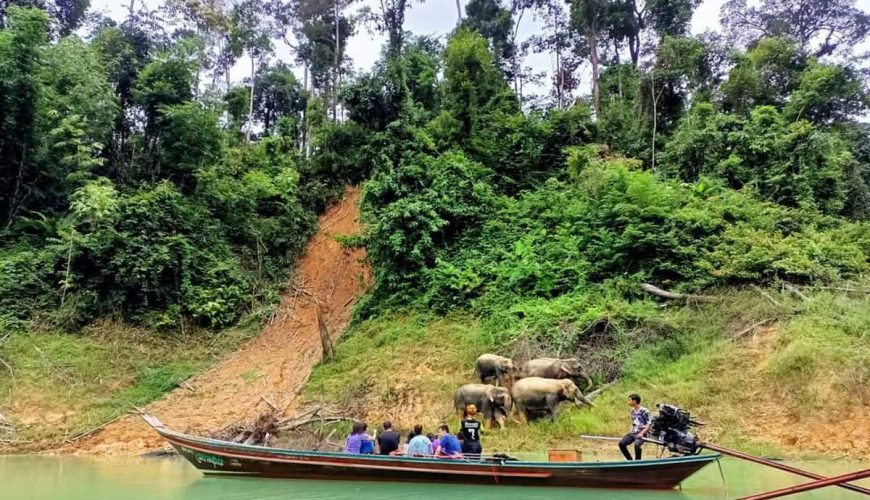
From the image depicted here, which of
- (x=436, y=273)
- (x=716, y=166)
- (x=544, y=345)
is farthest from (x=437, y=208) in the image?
(x=716, y=166)

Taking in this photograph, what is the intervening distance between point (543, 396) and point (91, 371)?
509 inches

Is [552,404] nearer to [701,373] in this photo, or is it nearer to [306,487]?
[701,373]

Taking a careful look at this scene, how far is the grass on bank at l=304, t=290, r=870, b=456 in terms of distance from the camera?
11.1 metres

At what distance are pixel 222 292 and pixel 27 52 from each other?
10.4 m

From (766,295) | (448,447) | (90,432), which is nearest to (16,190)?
(90,432)

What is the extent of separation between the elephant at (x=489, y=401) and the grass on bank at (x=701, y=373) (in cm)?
38

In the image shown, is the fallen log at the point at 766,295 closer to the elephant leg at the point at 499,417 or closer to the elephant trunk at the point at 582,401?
the elephant trunk at the point at 582,401

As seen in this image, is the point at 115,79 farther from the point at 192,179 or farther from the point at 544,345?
the point at 544,345

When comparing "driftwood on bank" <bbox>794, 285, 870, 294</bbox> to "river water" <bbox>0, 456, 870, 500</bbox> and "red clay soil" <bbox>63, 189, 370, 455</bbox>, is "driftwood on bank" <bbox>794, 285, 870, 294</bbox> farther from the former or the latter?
"red clay soil" <bbox>63, 189, 370, 455</bbox>

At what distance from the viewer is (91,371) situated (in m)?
16.7

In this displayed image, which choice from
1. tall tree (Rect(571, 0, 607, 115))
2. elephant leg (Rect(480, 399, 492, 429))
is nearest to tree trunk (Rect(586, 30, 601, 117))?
tall tree (Rect(571, 0, 607, 115))

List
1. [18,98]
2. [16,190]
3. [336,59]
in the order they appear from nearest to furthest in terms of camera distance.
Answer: [18,98] < [16,190] < [336,59]

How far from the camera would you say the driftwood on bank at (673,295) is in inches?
583

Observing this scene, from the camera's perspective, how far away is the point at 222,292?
20547mm
